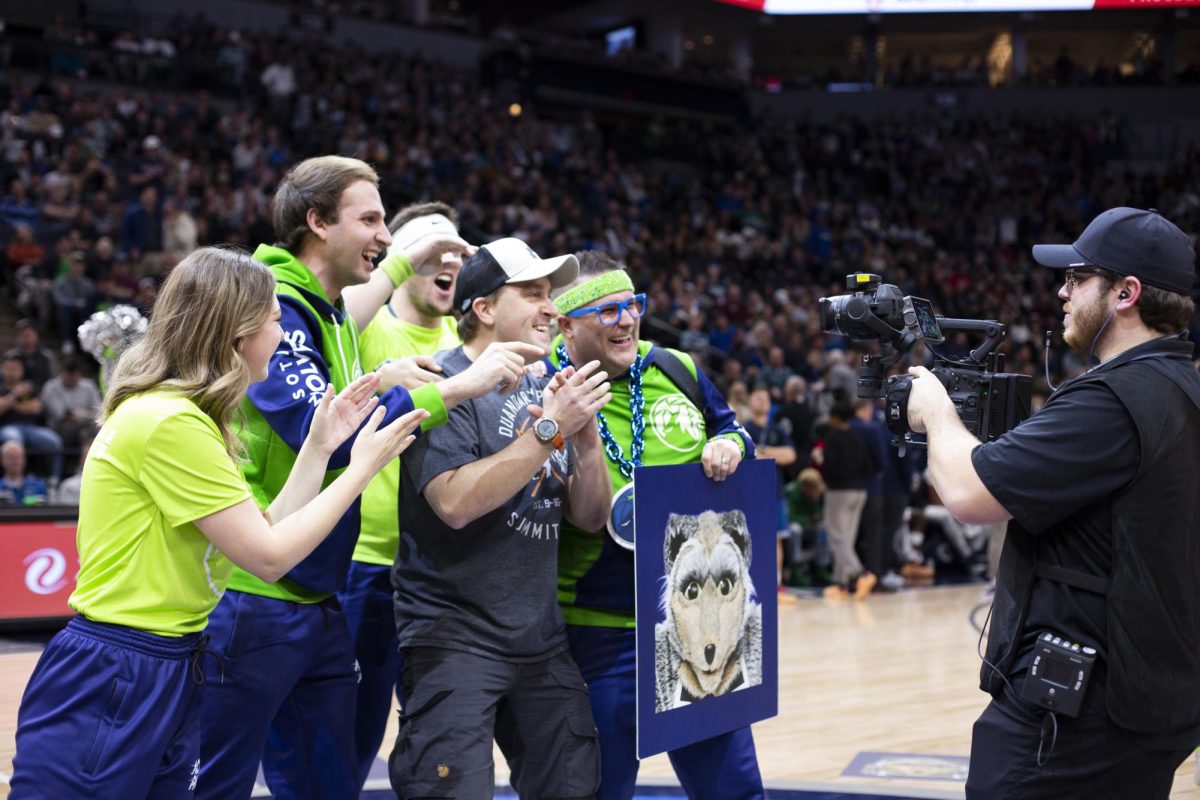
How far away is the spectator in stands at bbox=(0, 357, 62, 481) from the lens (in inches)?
366

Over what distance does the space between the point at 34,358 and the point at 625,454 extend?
8.39m

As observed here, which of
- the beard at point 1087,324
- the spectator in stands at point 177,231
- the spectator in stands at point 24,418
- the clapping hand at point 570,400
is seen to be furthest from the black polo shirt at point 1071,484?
the spectator in stands at point 177,231

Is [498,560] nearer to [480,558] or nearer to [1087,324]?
[480,558]

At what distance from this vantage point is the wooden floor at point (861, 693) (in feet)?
17.2

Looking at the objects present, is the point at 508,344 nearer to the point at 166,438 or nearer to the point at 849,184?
the point at 166,438

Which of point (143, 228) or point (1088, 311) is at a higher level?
point (1088, 311)

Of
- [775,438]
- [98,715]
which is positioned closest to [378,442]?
[98,715]

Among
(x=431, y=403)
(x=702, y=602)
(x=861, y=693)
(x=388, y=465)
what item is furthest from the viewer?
(x=861, y=693)

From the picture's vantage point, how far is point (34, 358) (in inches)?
412

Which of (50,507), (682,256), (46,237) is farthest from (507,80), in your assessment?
(50,507)

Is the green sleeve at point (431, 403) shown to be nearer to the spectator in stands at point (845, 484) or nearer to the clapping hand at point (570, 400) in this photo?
the clapping hand at point (570, 400)

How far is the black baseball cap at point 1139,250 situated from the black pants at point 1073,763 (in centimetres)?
93

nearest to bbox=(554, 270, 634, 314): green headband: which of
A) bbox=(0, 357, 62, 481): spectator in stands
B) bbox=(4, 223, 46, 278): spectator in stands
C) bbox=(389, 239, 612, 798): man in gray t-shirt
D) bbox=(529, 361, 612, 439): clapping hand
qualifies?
bbox=(389, 239, 612, 798): man in gray t-shirt

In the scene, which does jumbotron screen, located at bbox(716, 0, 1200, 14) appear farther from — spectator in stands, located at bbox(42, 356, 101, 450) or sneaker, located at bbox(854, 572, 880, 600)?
spectator in stands, located at bbox(42, 356, 101, 450)
